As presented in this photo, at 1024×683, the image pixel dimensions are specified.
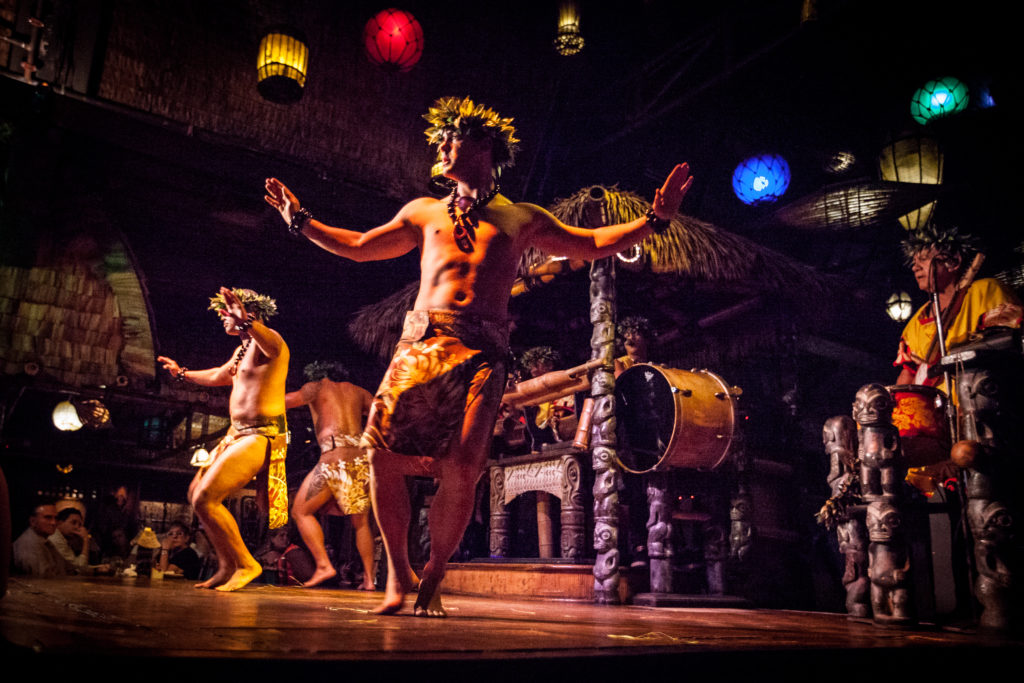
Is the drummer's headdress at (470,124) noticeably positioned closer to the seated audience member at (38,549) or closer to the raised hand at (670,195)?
the raised hand at (670,195)

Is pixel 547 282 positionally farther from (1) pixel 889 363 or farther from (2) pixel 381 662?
(1) pixel 889 363

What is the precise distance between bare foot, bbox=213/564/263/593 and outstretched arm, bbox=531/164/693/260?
12.3 ft

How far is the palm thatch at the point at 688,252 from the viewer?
7.07 m

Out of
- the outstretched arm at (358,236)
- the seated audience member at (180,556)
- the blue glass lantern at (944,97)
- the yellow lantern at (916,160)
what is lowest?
the seated audience member at (180,556)

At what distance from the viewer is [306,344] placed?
1241cm

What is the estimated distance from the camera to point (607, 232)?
3.47m

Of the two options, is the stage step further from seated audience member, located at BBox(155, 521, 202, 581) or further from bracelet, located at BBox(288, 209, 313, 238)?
seated audience member, located at BBox(155, 521, 202, 581)

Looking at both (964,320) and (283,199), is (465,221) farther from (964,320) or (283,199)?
(964,320)

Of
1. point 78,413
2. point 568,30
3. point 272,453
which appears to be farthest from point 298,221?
point 78,413

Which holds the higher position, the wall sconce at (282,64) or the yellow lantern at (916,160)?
the wall sconce at (282,64)

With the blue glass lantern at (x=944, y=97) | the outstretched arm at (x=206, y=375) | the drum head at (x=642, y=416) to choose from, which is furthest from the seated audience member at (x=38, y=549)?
the blue glass lantern at (x=944, y=97)

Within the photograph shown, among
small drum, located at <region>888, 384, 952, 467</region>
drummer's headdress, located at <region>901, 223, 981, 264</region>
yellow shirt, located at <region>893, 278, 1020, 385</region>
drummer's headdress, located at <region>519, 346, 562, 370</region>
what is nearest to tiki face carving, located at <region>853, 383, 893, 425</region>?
small drum, located at <region>888, 384, 952, 467</region>

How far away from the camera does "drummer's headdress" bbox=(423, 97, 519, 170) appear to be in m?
3.46

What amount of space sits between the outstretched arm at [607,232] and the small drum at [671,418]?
2807mm
